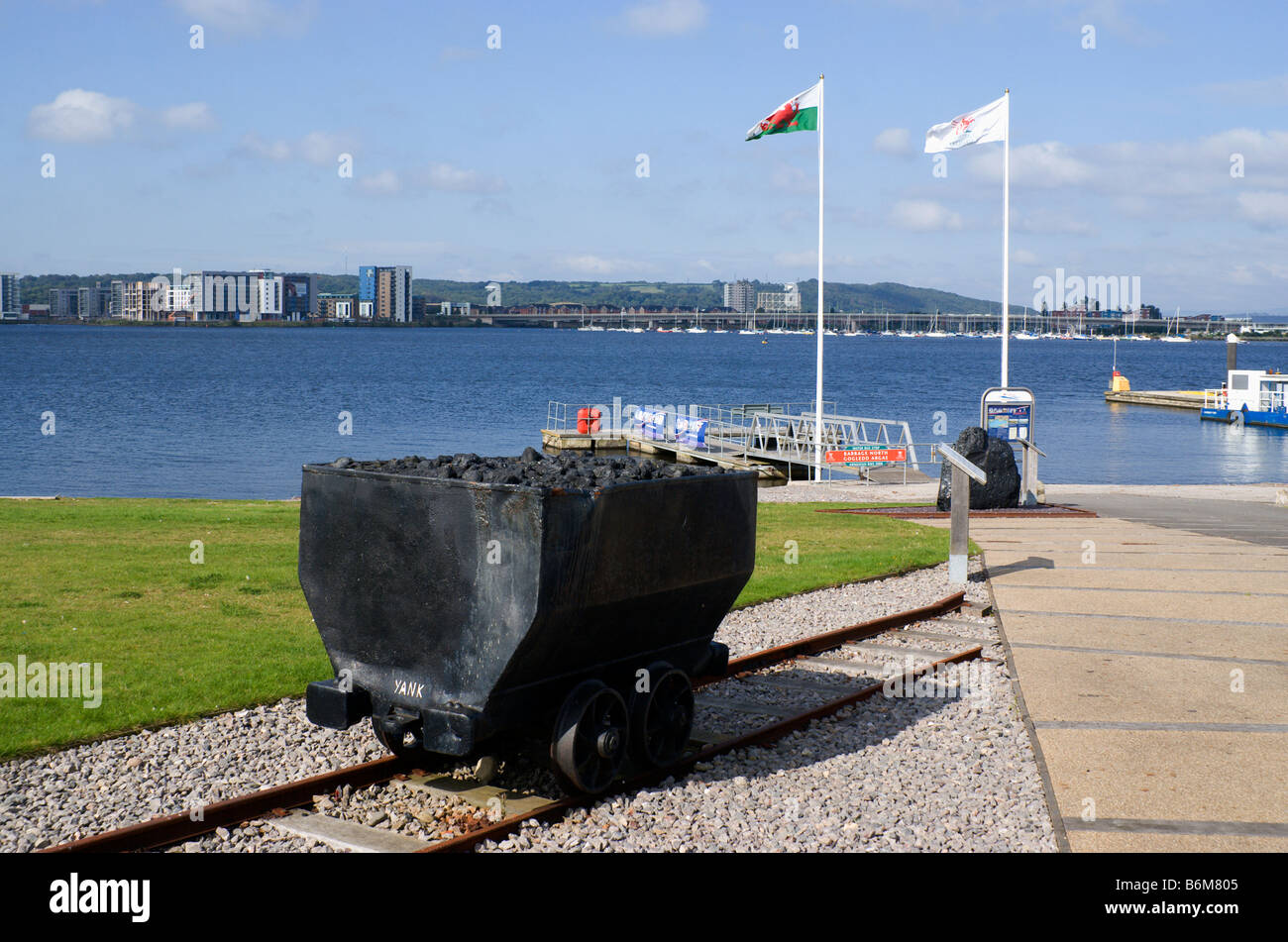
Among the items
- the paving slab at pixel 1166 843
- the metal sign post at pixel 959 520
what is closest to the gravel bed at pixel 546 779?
the paving slab at pixel 1166 843

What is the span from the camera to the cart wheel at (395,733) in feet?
23.4

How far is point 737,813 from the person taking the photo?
22.6ft

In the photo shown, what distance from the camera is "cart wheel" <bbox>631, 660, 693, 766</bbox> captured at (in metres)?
7.43

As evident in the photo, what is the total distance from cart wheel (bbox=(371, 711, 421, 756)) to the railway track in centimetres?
7

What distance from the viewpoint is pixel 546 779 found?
7.59m

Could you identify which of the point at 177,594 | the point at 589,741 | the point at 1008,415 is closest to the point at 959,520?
the point at 589,741

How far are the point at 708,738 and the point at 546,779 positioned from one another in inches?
51.2

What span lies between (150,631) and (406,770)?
4440 mm

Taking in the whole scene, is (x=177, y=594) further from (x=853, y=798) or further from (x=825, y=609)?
(x=853, y=798)

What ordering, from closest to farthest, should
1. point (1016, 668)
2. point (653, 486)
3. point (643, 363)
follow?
point (653, 486) → point (1016, 668) → point (643, 363)

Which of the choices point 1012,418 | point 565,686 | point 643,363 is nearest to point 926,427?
point 1012,418

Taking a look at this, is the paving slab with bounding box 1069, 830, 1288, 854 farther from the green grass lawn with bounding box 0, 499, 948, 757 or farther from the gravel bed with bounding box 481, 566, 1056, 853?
the green grass lawn with bounding box 0, 499, 948, 757

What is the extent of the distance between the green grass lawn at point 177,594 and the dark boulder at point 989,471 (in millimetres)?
2644
